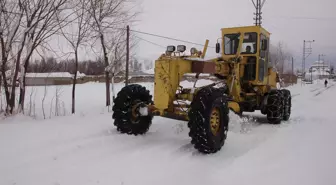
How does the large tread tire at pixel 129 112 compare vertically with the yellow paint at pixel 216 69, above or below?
below

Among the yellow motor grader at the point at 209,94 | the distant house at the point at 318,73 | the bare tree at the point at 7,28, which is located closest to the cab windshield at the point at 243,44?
the yellow motor grader at the point at 209,94

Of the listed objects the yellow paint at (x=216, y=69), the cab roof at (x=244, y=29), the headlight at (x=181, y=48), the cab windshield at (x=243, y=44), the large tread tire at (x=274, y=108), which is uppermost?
the cab roof at (x=244, y=29)

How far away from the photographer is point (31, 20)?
9656 millimetres

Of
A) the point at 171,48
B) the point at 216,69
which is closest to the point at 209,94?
the point at 171,48

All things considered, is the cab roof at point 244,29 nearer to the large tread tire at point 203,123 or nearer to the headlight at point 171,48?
the headlight at point 171,48

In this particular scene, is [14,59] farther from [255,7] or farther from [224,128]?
[255,7]

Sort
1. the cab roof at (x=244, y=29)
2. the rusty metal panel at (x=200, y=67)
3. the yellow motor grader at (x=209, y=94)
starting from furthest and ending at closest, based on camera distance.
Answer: the cab roof at (x=244, y=29)
the rusty metal panel at (x=200, y=67)
the yellow motor grader at (x=209, y=94)

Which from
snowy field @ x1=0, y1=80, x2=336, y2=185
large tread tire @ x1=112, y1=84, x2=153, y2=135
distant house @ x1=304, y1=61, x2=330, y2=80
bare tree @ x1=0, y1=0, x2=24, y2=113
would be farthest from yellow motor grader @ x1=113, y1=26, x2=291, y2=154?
distant house @ x1=304, y1=61, x2=330, y2=80

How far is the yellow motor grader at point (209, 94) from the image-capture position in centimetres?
571

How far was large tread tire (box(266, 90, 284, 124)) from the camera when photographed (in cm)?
922

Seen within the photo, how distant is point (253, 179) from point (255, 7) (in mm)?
27578

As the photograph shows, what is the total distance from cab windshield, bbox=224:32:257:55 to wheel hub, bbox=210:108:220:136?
356cm

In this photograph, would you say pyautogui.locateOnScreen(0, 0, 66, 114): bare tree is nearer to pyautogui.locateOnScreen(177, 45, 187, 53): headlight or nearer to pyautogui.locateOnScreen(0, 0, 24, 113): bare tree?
pyautogui.locateOnScreen(0, 0, 24, 113): bare tree

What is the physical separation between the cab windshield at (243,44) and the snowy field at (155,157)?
2.46 meters
